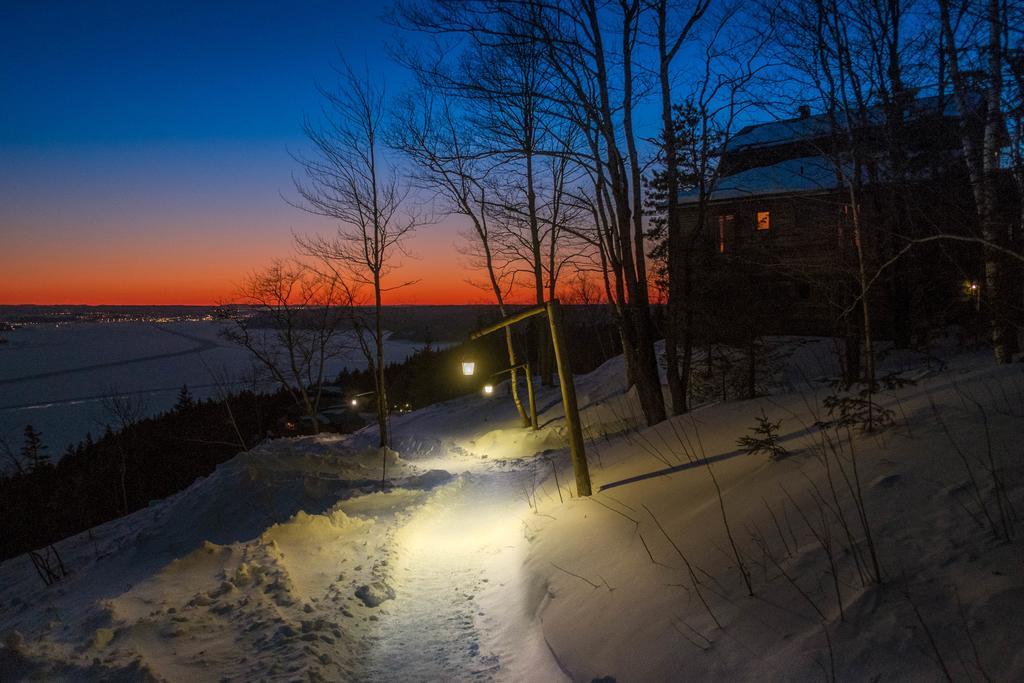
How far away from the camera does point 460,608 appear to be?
16.6ft

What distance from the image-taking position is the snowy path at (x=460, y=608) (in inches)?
157

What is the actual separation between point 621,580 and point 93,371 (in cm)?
7842

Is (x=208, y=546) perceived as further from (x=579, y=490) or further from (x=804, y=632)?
(x=804, y=632)

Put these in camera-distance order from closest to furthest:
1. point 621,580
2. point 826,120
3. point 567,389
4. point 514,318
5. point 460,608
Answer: point 621,580
point 460,608
point 567,389
point 514,318
point 826,120

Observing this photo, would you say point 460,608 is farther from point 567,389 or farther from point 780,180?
point 780,180

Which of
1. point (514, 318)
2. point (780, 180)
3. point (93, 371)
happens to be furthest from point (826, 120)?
point (93, 371)

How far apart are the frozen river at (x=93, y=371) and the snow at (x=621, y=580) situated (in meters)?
22.4

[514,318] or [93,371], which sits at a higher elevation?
[514,318]

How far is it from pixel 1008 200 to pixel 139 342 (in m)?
108

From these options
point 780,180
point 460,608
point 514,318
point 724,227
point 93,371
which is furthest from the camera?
point 93,371

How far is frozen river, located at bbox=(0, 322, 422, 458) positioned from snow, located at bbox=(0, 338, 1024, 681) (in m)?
22.4

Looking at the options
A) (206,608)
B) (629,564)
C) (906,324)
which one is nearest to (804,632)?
(629,564)

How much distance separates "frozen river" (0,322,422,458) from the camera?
41562 mm

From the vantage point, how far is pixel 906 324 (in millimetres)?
16531
